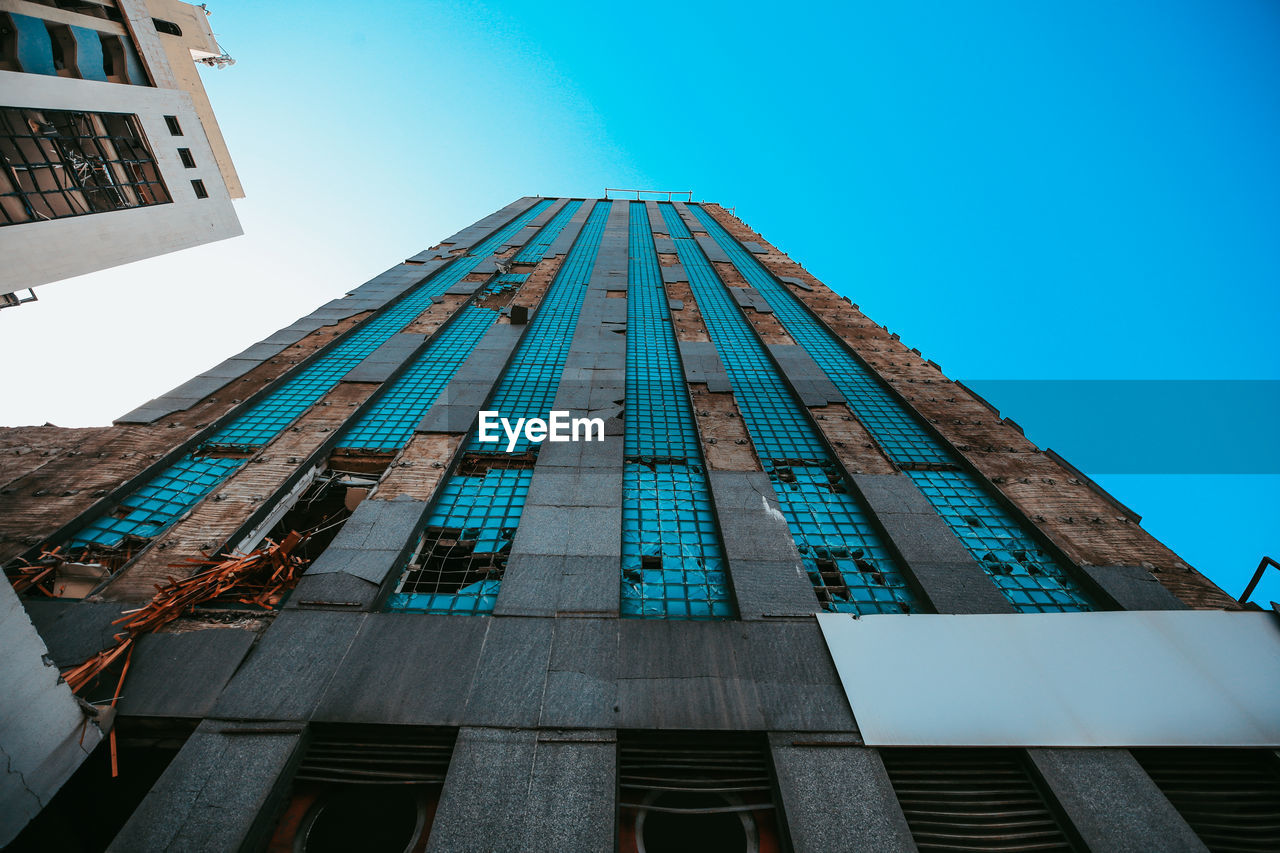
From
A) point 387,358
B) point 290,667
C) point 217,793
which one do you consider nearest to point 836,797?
point 217,793

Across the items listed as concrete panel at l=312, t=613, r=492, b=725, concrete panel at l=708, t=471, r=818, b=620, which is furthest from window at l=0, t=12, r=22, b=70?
concrete panel at l=708, t=471, r=818, b=620

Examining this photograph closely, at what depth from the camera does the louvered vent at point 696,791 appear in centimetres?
629

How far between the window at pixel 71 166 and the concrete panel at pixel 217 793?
59.3ft

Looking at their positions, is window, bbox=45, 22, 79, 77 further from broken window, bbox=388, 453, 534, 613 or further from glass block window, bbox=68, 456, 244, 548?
broken window, bbox=388, 453, 534, 613

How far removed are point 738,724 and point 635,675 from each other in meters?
1.65

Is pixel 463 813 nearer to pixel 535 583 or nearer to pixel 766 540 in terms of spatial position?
pixel 535 583

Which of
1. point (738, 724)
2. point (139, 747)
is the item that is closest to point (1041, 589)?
point (738, 724)

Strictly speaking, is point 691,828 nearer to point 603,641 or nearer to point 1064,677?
point 603,641

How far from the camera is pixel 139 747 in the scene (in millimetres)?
6613

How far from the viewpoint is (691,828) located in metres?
6.68

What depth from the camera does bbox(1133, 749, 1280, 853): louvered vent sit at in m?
6.28

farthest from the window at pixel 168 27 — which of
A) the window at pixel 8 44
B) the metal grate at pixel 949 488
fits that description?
the metal grate at pixel 949 488

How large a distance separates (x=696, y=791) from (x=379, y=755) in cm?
457

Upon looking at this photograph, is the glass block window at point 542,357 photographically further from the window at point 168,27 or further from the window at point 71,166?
the window at point 168,27
